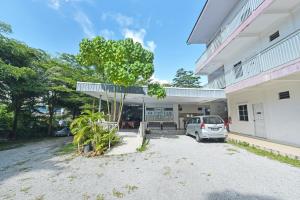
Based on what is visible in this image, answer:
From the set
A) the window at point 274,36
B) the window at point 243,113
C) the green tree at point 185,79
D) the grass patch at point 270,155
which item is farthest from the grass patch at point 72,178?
the green tree at point 185,79

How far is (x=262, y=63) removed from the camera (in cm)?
883

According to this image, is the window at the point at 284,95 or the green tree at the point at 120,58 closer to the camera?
the window at the point at 284,95

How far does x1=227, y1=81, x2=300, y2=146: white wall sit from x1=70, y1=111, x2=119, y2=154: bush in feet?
30.2

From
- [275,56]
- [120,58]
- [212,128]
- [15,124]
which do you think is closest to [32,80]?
[15,124]

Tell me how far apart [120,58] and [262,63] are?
25.2ft

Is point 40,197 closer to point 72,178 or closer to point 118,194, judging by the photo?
point 72,178

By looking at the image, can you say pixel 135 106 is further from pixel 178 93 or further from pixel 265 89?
pixel 265 89

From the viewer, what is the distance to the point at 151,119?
20344 millimetres

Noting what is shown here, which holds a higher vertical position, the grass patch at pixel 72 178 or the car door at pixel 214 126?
the car door at pixel 214 126

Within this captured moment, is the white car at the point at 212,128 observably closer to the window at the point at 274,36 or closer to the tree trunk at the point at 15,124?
the window at the point at 274,36

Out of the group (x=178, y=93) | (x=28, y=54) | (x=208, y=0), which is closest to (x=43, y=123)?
(x=28, y=54)

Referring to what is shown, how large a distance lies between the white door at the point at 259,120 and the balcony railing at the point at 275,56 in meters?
2.59

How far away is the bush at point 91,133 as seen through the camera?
871 cm

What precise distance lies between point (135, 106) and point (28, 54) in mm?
13230
